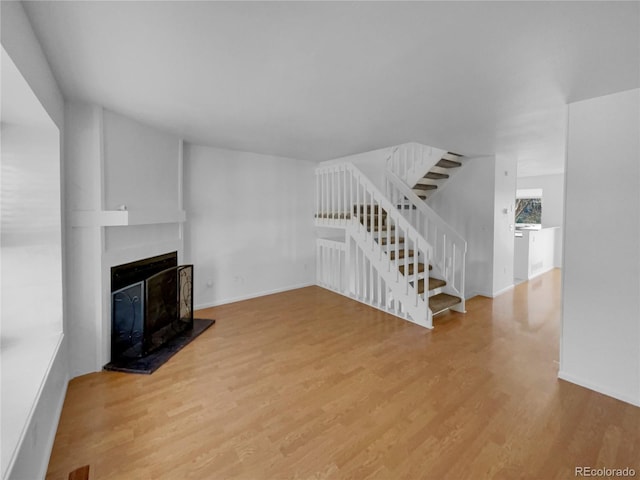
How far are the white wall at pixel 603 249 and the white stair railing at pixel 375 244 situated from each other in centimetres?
134

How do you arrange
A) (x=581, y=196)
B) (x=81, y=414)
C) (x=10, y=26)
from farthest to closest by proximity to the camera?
(x=581, y=196)
(x=81, y=414)
(x=10, y=26)

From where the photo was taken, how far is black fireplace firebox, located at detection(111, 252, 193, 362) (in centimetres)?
257

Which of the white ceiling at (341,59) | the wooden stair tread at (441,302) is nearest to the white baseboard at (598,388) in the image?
the wooden stair tread at (441,302)

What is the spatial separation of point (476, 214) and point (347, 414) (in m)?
3.97

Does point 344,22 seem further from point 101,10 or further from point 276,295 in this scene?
point 276,295

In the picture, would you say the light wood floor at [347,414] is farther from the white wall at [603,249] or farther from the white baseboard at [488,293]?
the white baseboard at [488,293]

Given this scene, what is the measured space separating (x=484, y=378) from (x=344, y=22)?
2675mm

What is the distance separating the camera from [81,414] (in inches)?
75.6

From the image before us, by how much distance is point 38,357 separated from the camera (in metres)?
1.72

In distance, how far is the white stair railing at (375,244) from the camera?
Answer: 11.5 feet

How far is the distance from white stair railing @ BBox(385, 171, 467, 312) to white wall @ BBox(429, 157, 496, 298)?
31cm

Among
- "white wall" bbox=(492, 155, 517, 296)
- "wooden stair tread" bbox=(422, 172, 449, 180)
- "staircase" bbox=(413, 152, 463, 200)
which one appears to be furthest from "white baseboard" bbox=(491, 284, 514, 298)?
"wooden stair tread" bbox=(422, 172, 449, 180)

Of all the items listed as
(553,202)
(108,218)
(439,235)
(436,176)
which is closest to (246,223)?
(108,218)

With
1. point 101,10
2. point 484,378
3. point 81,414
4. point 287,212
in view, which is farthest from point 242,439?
point 287,212
